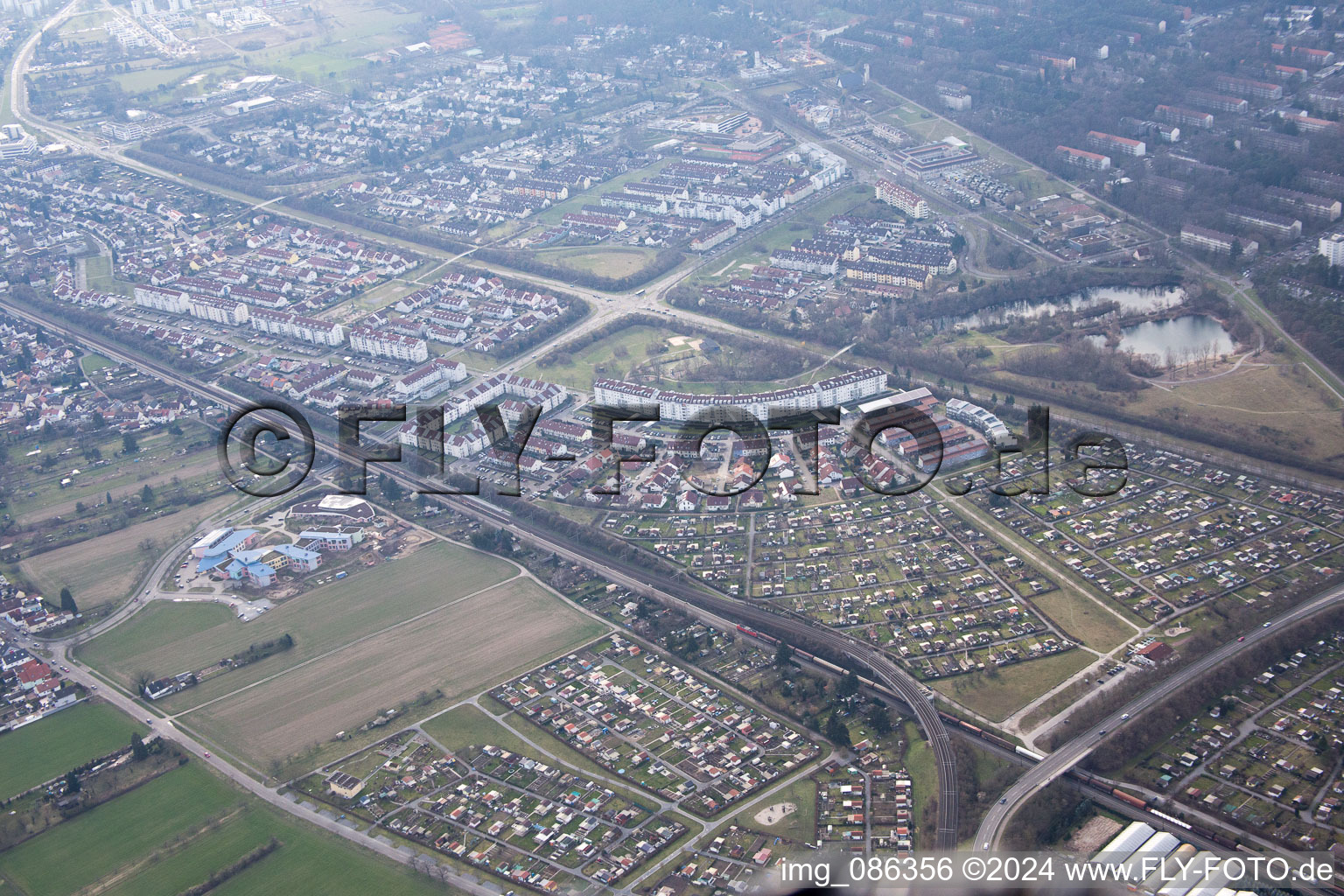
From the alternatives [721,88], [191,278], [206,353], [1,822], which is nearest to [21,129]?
[191,278]

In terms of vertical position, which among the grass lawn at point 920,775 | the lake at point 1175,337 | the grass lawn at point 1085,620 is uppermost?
the lake at point 1175,337

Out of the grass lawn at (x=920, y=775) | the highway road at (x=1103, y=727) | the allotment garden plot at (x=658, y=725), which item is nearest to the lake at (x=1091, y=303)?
the highway road at (x=1103, y=727)

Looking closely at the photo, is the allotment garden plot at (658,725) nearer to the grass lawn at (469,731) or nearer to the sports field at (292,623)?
the grass lawn at (469,731)

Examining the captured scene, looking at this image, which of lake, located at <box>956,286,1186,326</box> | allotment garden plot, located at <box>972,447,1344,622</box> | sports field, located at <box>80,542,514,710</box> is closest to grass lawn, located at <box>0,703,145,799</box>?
sports field, located at <box>80,542,514,710</box>

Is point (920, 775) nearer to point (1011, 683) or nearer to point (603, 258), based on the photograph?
point (1011, 683)

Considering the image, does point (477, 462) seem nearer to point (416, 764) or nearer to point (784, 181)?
point (416, 764)

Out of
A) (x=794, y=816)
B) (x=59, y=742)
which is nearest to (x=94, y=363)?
(x=59, y=742)

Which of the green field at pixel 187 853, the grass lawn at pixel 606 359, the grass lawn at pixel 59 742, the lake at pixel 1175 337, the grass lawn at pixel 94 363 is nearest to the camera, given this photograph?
the green field at pixel 187 853

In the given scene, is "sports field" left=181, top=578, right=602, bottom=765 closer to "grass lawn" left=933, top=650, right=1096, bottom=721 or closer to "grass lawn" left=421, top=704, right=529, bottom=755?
"grass lawn" left=421, top=704, right=529, bottom=755

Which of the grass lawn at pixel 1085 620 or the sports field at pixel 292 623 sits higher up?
the grass lawn at pixel 1085 620
